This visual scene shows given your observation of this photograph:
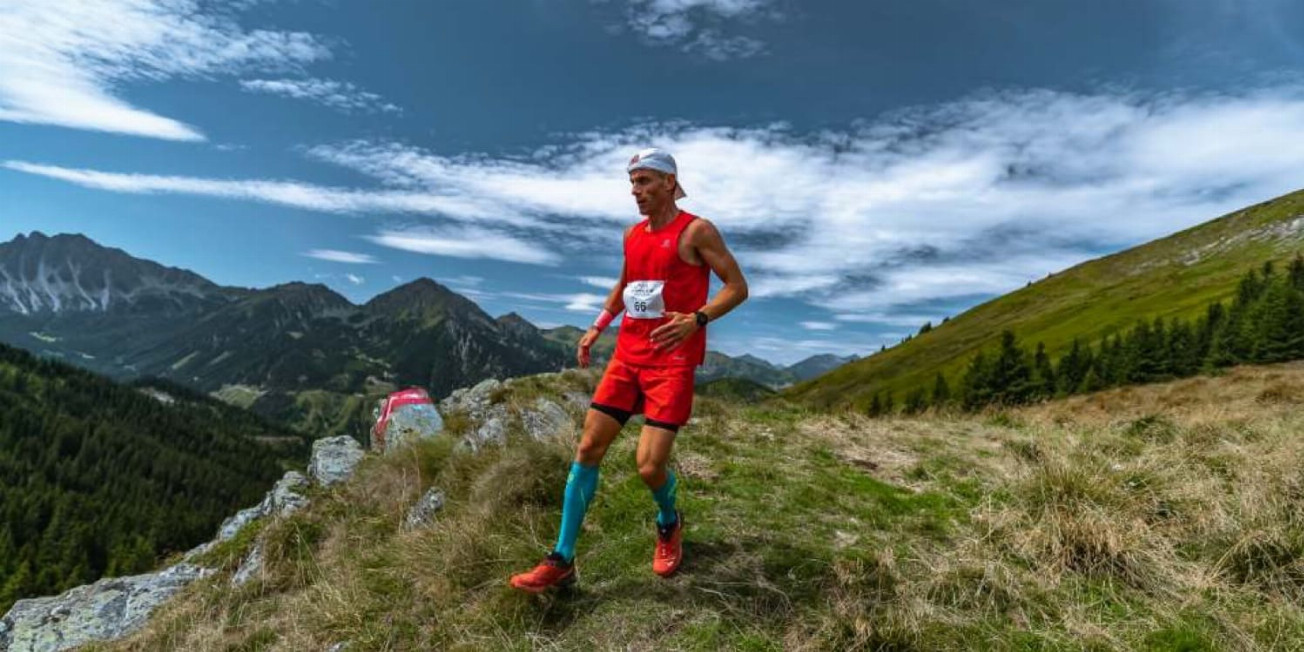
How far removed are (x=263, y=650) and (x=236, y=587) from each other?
2239mm

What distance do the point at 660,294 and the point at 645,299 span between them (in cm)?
15

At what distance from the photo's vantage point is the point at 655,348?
501 centimetres

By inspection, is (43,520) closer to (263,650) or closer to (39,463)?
(39,463)

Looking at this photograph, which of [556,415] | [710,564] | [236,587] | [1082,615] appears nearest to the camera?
[1082,615]

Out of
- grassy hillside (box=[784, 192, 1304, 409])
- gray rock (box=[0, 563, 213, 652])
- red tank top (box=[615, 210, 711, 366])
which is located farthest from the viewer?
grassy hillside (box=[784, 192, 1304, 409])

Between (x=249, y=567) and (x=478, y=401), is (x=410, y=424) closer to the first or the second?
(x=478, y=401)

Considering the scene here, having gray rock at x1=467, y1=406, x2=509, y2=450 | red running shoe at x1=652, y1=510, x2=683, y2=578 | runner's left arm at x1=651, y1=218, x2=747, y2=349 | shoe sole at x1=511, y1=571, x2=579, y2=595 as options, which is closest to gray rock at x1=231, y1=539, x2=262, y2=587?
Answer: gray rock at x1=467, y1=406, x2=509, y2=450

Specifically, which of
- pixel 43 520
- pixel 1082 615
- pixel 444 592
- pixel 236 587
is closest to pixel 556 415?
pixel 236 587

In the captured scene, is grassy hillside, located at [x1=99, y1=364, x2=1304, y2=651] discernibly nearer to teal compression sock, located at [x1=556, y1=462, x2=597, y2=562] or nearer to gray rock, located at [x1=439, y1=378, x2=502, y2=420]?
teal compression sock, located at [x1=556, y1=462, x2=597, y2=562]

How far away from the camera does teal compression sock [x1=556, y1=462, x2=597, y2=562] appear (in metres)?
4.99

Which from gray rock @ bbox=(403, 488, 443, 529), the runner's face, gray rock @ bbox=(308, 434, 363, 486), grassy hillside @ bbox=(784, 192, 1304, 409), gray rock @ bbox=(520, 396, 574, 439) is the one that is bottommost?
gray rock @ bbox=(308, 434, 363, 486)

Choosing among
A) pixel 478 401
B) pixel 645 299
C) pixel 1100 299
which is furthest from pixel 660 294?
pixel 1100 299

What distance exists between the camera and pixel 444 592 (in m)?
5.30

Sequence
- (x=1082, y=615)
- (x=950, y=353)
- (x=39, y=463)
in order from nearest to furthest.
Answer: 1. (x=1082, y=615)
2. (x=950, y=353)
3. (x=39, y=463)
